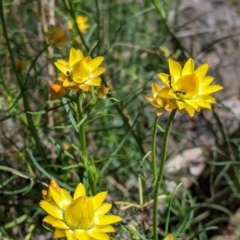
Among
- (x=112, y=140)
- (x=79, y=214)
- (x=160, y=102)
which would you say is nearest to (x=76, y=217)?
(x=79, y=214)

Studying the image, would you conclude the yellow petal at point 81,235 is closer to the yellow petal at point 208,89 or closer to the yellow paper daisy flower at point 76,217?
the yellow paper daisy flower at point 76,217

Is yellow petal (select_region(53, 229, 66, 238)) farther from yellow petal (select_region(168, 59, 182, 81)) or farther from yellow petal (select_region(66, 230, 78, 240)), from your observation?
yellow petal (select_region(168, 59, 182, 81))

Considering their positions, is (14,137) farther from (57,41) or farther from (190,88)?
(190,88)

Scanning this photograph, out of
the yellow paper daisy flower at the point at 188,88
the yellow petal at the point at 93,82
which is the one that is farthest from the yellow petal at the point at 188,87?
the yellow petal at the point at 93,82

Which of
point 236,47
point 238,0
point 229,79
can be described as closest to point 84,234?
point 229,79

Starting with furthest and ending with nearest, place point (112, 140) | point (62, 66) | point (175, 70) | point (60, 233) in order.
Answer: point (112, 140) → point (62, 66) → point (175, 70) → point (60, 233)

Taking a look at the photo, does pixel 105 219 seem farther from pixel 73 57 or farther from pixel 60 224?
pixel 73 57

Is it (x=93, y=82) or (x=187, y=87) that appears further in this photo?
(x=93, y=82)
